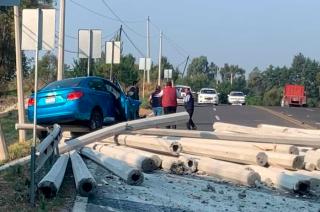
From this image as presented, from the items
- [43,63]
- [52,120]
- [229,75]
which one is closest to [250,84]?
[229,75]

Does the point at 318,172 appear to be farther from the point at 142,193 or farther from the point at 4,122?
the point at 4,122

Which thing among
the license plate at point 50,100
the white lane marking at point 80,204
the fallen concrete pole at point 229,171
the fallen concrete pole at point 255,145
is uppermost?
the license plate at point 50,100

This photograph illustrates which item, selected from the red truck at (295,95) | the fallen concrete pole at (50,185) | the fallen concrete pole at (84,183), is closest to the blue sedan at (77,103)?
the fallen concrete pole at (84,183)

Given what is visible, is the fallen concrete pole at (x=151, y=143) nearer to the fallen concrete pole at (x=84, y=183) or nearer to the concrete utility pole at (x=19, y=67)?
the fallen concrete pole at (x=84, y=183)

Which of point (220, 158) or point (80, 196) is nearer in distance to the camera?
point (80, 196)

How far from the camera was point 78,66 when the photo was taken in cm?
4825

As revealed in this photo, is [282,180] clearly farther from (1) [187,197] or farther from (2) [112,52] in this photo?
(2) [112,52]

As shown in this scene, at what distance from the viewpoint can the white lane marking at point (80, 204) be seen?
8484mm

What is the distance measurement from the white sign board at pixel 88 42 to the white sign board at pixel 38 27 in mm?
8987

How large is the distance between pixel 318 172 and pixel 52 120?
27.1ft

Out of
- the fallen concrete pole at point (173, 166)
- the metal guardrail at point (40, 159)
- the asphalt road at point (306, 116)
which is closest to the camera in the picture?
the metal guardrail at point (40, 159)

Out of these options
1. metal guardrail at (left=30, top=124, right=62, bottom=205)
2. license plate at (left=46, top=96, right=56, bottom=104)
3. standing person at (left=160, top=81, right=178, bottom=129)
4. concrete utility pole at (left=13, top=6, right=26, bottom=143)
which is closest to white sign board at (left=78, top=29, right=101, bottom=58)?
concrete utility pole at (left=13, top=6, right=26, bottom=143)

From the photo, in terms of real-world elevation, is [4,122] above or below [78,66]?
below

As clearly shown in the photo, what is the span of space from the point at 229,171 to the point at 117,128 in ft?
12.9
